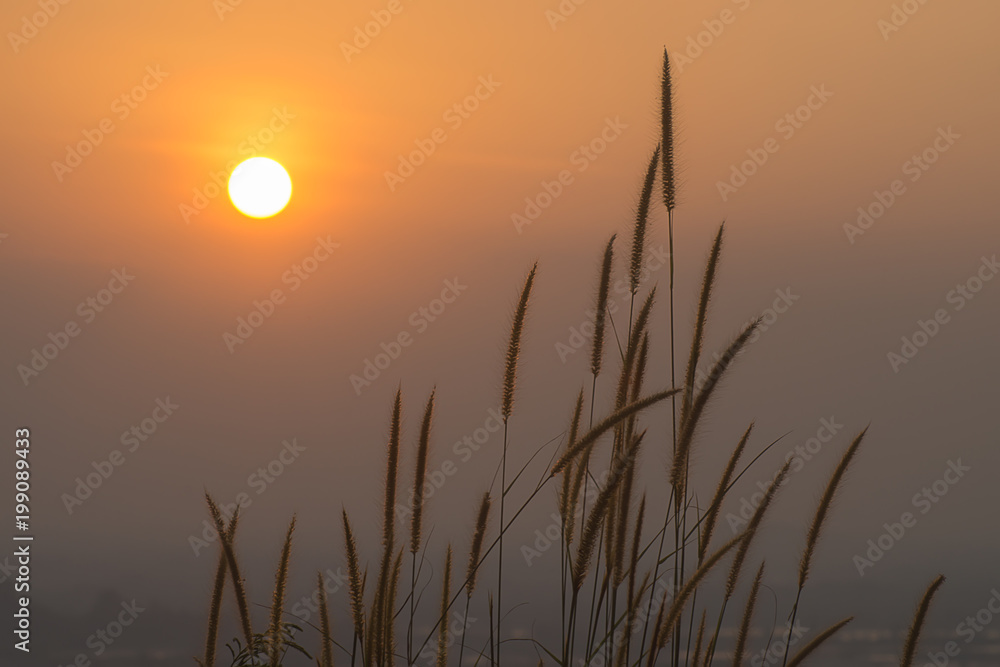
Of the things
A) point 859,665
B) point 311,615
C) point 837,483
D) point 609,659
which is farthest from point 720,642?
point 311,615

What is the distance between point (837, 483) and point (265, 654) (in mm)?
1892

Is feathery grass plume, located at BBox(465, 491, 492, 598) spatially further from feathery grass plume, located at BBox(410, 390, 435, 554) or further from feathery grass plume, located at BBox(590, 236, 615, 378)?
feathery grass plume, located at BBox(590, 236, 615, 378)

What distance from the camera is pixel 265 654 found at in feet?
8.16

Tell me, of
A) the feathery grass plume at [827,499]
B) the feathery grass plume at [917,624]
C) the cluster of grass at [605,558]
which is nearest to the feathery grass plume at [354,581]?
the cluster of grass at [605,558]

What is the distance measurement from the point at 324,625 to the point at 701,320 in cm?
156

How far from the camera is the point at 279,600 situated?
8.26 ft

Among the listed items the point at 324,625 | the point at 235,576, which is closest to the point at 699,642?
the point at 324,625

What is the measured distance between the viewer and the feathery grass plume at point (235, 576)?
2.37 metres

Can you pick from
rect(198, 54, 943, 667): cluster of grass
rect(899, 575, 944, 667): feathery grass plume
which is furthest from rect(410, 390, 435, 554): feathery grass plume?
rect(899, 575, 944, 667): feathery grass plume

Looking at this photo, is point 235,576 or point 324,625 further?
point 324,625

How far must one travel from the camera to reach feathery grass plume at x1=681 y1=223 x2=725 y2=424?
2354 mm

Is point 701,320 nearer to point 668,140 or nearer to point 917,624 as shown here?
point 668,140

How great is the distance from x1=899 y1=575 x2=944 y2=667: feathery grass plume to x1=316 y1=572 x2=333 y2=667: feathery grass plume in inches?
74.2

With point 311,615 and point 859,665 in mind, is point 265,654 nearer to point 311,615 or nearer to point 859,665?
point 311,615
